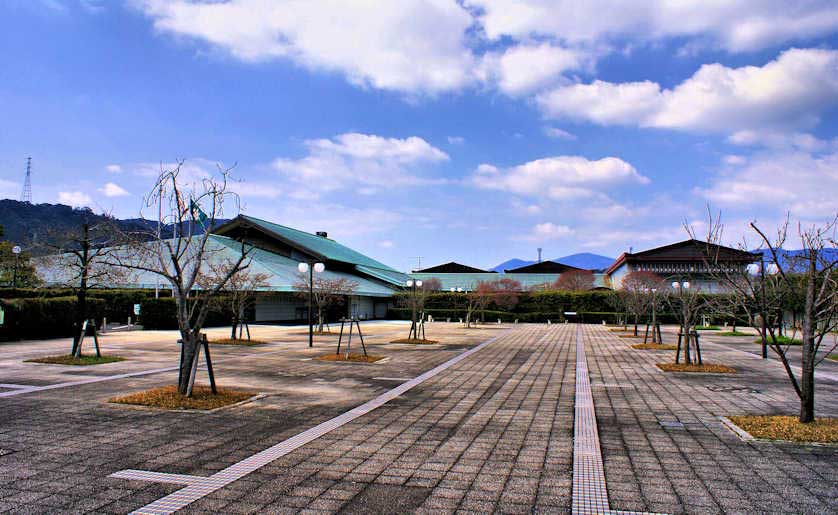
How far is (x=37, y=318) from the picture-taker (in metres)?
22.1

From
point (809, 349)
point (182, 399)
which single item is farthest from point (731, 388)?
point (182, 399)

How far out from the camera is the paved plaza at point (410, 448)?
496cm

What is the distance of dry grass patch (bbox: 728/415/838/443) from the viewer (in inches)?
274

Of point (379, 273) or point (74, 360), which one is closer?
point (74, 360)

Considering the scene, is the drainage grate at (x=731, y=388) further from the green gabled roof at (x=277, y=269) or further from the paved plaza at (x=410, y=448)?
the green gabled roof at (x=277, y=269)

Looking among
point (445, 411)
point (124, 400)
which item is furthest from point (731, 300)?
point (124, 400)

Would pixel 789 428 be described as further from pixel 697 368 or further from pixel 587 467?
pixel 697 368

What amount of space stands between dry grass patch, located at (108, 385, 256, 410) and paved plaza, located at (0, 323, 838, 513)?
38 cm

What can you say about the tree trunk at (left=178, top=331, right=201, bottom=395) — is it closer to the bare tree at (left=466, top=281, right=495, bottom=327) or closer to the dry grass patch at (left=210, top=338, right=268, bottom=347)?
the dry grass patch at (left=210, top=338, right=268, bottom=347)

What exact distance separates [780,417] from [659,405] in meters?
1.91

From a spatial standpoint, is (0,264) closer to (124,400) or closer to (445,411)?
(124,400)

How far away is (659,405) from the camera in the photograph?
9.56 metres

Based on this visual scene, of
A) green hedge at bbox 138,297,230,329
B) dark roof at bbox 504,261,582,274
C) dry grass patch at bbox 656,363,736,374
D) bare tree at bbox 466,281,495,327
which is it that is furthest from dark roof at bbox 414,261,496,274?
dry grass patch at bbox 656,363,736,374

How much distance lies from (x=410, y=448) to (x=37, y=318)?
21.7m
